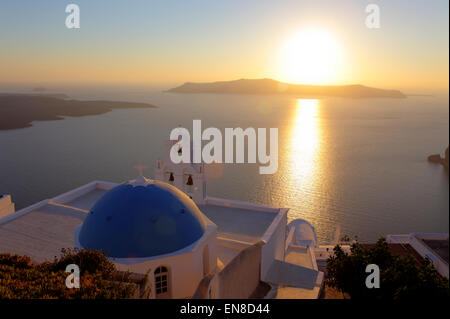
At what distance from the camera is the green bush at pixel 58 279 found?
258 inches

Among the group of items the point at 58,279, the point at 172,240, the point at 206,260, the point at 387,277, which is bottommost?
the point at 387,277

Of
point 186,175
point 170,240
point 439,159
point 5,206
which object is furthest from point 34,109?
point 439,159

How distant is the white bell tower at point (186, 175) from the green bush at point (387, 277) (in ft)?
21.6

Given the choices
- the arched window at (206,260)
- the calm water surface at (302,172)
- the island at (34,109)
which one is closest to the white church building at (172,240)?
the arched window at (206,260)

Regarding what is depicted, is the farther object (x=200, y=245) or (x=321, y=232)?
(x=321, y=232)

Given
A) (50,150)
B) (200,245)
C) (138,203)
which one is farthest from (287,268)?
(50,150)

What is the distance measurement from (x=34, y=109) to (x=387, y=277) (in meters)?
41.8

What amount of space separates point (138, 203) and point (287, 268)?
7204 millimetres

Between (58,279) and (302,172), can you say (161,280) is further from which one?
(302,172)

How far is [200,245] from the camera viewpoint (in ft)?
33.0

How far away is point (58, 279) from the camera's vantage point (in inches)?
278

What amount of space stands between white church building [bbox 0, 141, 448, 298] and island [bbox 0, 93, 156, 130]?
48.8 feet
